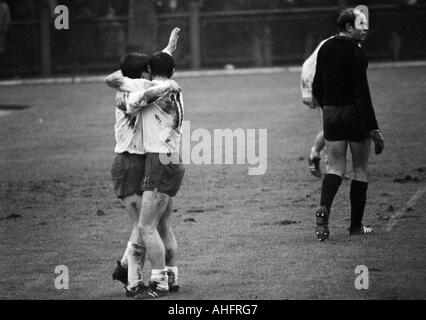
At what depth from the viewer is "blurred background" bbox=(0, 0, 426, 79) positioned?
29.0m

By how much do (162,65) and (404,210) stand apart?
469 centimetres

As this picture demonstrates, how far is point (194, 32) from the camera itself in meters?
30.0

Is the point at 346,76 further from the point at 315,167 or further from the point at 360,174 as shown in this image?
the point at 315,167

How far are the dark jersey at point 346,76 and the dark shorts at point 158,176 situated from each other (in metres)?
2.60

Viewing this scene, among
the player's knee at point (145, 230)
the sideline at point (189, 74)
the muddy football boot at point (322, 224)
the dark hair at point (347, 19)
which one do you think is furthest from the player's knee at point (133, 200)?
the sideline at point (189, 74)

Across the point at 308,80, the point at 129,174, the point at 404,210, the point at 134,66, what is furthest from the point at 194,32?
the point at 129,174

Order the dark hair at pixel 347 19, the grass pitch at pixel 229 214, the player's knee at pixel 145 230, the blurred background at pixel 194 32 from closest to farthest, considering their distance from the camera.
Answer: the player's knee at pixel 145 230 < the grass pitch at pixel 229 214 < the dark hair at pixel 347 19 < the blurred background at pixel 194 32

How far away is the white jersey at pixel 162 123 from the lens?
26.6ft

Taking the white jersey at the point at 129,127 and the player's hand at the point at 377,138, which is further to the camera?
the player's hand at the point at 377,138

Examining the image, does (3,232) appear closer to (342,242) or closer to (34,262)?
(34,262)

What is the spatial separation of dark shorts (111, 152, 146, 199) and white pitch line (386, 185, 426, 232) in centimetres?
338

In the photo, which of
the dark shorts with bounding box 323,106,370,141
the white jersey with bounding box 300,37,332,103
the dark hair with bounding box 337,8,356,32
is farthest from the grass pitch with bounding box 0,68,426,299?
the dark hair with bounding box 337,8,356,32

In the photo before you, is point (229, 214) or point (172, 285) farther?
point (229, 214)

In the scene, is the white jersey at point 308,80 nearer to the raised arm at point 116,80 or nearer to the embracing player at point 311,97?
the embracing player at point 311,97
